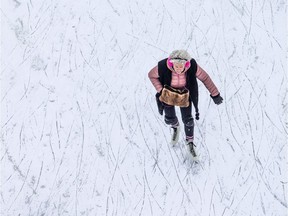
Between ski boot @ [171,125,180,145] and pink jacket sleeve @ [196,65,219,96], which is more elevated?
pink jacket sleeve @ [196,65,219,96]

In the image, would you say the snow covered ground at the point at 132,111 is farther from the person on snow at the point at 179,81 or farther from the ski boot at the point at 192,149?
the person on snow at the point at 179,81

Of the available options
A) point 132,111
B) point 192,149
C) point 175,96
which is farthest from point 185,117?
point 132,111

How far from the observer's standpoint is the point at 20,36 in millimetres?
9469

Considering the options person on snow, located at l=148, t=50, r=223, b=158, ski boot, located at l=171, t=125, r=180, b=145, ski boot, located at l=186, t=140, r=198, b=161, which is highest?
person on snow, located at l=148, t=50, r=223, b=158

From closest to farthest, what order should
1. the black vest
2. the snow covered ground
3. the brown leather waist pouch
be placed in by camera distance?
the black vest → the brown leather waist pouch → the snow covered ground

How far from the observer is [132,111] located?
8.02 meters

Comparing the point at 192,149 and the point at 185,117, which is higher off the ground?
the point at 185,117

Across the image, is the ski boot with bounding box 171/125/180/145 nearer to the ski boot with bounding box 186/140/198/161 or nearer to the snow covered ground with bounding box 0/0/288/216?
the snow covered ground with bounding box 0/0/288/216

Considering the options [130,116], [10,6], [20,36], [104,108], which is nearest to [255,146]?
[130,116]

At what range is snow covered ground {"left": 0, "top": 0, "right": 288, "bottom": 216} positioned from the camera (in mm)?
6715

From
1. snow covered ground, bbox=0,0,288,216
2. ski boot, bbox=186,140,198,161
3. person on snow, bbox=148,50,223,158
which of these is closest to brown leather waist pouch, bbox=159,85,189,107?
person on snow, bbox=148,50,223,158

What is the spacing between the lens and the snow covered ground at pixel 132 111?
671 centimetres

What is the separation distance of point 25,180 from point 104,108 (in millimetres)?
2103

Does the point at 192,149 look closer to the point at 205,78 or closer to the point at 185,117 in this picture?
the point at 185,117
